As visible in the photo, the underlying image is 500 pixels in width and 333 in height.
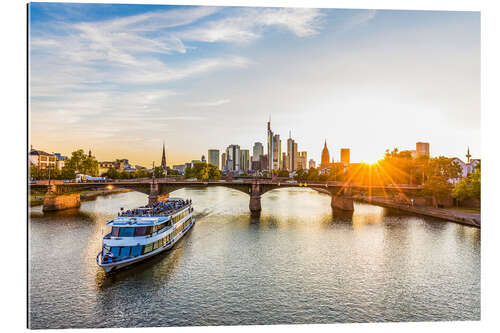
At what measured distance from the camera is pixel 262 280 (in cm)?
1652

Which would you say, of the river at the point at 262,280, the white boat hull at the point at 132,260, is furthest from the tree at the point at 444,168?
the white boat hull at the point at 132,260

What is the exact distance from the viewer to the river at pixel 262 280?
13133mm

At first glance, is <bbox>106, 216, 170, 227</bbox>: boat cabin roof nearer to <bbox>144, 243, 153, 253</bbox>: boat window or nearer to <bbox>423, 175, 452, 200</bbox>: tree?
<bbox>144, 243, 153, 253</bbox>: boat window

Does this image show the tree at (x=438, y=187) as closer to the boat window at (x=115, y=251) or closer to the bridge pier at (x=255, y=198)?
the bridge pier at (x=255, y=198)

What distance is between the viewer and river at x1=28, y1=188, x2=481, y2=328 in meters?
13.1

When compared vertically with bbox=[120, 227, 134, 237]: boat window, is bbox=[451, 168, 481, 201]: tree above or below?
above

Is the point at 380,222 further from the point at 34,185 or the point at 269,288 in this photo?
the point at 34,185

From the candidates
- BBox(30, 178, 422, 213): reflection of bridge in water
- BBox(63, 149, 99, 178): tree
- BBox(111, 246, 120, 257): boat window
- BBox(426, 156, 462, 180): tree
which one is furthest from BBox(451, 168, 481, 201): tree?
BBox(63, 149, 99, 178): tree

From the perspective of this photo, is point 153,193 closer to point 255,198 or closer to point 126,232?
point 255,198

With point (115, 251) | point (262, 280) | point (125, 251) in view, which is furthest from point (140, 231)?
point (262, 280)

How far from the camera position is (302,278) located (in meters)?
16.9

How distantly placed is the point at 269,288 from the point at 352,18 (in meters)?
12.8

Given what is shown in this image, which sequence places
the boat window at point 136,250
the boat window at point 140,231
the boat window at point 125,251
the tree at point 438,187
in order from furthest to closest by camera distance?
the tree at point 438,187, the boat window at point 140,231, the boat window at point 136,250, the boat window at point 125,251
